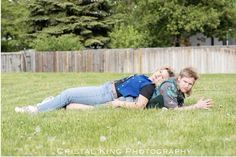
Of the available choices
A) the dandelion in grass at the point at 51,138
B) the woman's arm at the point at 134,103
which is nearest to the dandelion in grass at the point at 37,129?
the dandelion in grass at the point at 51,138

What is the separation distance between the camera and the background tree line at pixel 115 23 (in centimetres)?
3525

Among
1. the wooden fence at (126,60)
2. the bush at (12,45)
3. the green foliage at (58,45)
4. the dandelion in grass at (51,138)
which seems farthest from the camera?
the bush at (12,45)

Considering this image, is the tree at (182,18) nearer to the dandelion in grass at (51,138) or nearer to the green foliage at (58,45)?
the green foliage at (58,45)

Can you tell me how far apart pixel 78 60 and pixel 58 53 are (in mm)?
1463

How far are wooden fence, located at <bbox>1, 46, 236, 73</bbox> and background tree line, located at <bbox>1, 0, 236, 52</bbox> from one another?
1.40 meters

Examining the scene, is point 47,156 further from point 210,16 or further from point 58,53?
point 210,16

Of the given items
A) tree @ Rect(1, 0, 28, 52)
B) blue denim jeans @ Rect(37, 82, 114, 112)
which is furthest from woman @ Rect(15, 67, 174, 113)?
tree @ Rect(1, 0, 28, 52)

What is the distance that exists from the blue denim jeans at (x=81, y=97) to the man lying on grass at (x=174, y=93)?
170 mm

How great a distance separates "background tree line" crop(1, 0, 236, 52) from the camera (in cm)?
3525

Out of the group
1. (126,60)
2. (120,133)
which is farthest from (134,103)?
(126,60)

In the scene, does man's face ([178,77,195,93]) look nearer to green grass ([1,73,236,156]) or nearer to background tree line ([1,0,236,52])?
green grass ([1,73,236,156])

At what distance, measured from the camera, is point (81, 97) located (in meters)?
8.12

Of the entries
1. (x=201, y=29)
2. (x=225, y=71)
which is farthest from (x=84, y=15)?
(x=225, y=71)

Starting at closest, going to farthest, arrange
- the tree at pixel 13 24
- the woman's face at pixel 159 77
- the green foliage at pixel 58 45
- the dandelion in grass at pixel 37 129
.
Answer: the dandelion in grass at pixel 37 129 → the woman's face at pixel 159 77 → the green foliage at pixel 58 45 → the tree at pixel 13 24
